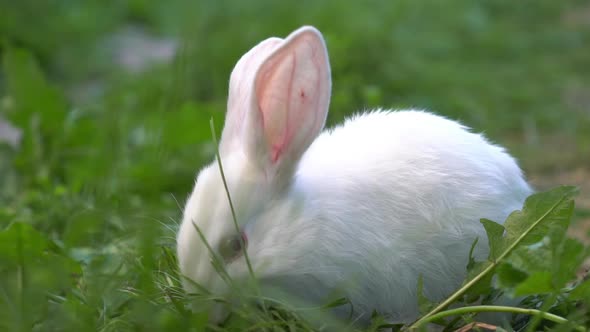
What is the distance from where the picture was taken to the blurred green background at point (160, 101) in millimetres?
2410

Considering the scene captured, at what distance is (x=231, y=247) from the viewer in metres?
2.33

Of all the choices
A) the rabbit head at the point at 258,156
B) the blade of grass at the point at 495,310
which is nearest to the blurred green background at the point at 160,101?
the rabbit head at the point at 258,156

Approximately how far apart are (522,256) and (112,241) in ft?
4.95

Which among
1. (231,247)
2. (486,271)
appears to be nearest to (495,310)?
(486,271)

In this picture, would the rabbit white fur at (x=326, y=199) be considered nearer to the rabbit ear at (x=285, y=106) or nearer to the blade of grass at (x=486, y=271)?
the rabbit ear at (x=285, y=106)

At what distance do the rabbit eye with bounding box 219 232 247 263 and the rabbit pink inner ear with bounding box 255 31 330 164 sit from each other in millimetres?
266

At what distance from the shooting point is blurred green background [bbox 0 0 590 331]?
2410mm

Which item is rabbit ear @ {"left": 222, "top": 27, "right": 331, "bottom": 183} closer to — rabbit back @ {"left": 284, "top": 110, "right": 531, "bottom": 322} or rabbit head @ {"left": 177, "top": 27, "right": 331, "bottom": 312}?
rabbit head @ {"left": 177, "top": 27, "right": 331, "bottom": 312}

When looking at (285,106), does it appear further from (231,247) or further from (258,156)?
(231,247)

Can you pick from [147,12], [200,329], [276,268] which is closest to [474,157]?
[276,268]

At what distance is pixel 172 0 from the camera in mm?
8078

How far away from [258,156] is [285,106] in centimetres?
16

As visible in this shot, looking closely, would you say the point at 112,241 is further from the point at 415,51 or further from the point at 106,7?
the point at 106,7

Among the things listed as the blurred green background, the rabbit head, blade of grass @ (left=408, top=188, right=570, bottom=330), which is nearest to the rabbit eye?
the rabbit head
